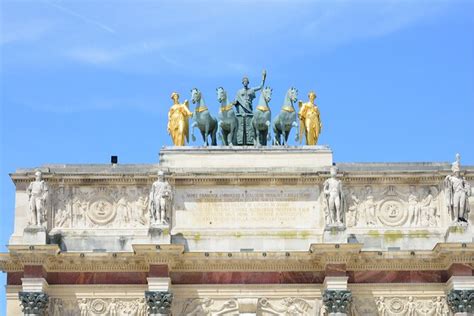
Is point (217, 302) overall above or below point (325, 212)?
below

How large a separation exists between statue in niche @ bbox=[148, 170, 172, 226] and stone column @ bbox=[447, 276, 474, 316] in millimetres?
8775

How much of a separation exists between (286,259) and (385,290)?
3.12 metres

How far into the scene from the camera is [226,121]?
143 ft

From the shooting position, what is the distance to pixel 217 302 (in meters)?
41.2

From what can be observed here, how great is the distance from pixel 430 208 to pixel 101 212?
10.2 m

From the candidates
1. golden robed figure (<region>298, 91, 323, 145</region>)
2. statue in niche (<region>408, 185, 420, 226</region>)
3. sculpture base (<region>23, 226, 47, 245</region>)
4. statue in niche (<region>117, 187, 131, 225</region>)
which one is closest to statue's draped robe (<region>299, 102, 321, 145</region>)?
golden robed figure (<region>298, 91, 323, 145</region>)

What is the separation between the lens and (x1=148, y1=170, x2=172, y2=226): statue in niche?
41375 millimetres

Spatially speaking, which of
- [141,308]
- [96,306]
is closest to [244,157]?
[141,308]

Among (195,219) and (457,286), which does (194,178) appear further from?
(457,286)

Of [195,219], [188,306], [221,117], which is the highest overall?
[221,117]

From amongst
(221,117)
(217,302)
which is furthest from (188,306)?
(221,117)

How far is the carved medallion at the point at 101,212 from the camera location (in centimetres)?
4234

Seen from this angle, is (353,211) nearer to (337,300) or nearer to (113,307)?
(337,300)

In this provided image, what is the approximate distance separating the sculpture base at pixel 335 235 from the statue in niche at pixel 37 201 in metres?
8.54
